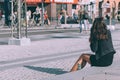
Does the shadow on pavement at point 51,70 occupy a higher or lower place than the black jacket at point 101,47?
lower

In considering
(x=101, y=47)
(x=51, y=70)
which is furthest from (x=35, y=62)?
(x=101, y=47)

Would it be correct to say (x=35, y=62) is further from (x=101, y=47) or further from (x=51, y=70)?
(x=101, y=47)

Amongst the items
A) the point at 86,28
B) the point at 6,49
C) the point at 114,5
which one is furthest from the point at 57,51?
the point at 114,5

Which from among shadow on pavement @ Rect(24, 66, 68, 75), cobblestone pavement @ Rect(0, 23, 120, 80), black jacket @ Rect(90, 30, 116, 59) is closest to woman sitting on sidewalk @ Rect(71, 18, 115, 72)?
black jacket @ Rect(90, 30, 116, 59)

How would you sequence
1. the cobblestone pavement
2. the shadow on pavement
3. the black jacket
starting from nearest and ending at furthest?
the black jacket
the cobblestone pavement
the shadow on pavement

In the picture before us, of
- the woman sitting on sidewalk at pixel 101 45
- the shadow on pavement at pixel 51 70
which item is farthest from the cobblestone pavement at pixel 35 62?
the woman sitting on sidewalk at pixel 101 45

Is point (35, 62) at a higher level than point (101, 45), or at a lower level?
lower

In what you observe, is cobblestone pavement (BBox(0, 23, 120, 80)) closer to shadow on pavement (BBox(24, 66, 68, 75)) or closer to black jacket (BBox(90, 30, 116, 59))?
shadow on pavement (BBox(24, 66, 68, 75))

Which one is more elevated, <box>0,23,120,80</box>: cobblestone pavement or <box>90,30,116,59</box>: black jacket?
<box>90,30,116,59</box>: black jacket

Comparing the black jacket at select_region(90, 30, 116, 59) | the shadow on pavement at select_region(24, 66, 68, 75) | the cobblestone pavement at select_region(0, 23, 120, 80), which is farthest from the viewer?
the shadow on pavement at select_region(24, 66, 68, 75)

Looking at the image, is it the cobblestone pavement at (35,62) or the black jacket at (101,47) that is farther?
the cobblestone pavement at (35,62)

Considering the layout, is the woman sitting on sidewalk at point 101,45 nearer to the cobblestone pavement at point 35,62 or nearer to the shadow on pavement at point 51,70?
the cobblestone pavement at point 35,62

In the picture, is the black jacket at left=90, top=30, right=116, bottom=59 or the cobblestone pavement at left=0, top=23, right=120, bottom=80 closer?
the black jacket at left=90, top=30, right=116, bottom=59

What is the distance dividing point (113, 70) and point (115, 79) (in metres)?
0.96
